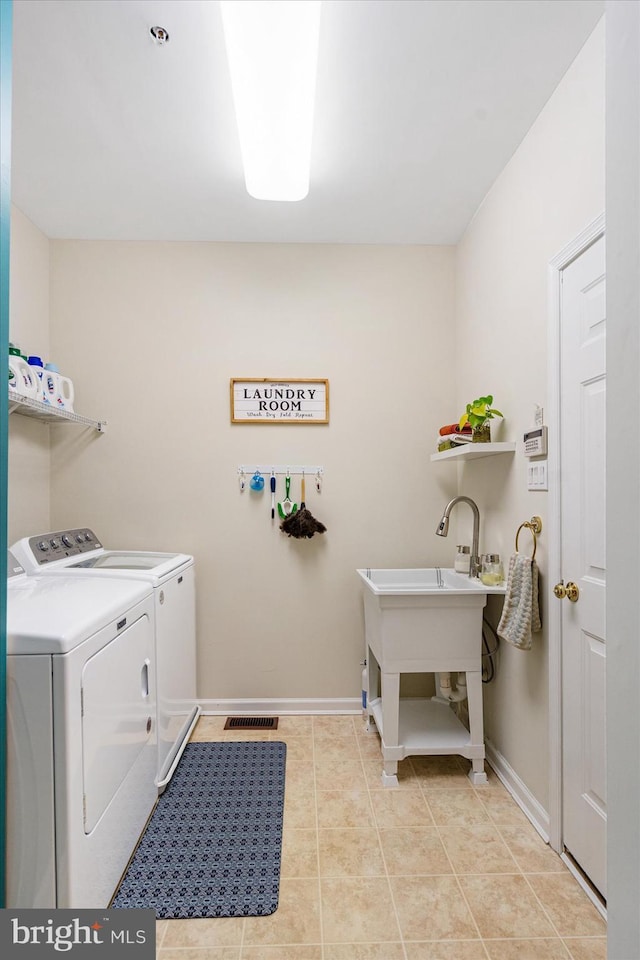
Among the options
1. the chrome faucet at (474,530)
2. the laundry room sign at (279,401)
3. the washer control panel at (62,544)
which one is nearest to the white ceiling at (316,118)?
the laundry room sign at (279,401)

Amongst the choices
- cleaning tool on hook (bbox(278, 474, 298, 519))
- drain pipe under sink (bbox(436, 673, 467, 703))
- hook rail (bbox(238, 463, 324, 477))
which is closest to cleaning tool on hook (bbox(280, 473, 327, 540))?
cleaning tool on hook (bbox(278, 474, 298, 519))

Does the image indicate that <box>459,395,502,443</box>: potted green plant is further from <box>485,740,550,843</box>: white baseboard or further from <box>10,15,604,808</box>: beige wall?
<box>485,740,550,843</box>: white baseboard

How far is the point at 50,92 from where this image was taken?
1.83 metres

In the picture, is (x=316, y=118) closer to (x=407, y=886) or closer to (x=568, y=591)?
(x=568, y=591)

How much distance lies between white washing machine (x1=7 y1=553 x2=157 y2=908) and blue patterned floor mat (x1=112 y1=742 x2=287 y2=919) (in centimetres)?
14

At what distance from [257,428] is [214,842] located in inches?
75.5

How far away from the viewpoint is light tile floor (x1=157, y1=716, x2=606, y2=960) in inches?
55.5

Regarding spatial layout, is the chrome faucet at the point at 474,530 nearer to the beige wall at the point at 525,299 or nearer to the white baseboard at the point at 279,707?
the beige wall at the point at 525,299

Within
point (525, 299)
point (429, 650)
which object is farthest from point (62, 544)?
point (525, 299)

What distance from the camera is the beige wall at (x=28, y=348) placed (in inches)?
99.0

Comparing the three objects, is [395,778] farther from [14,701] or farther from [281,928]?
[14,701]

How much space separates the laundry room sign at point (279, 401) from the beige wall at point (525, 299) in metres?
0.84

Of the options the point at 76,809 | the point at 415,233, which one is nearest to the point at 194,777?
the point at 76,809

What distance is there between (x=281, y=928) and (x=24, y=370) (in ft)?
7.64
